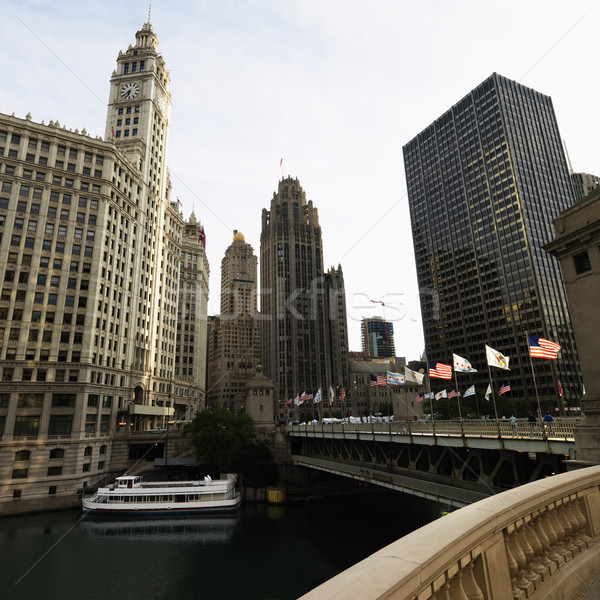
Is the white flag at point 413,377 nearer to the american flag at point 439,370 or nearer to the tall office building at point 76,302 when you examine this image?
the american flag at point 439,370

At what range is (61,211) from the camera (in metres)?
71.5

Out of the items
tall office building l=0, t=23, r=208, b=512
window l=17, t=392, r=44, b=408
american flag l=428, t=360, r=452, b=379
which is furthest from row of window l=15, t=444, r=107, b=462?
american flag l=428, t=360, r=452, b=379

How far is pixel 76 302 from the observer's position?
68750 mm

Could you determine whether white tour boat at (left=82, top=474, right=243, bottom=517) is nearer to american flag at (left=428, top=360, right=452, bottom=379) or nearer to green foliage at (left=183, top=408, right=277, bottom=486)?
green foliage at (left=183, top=408, right=277, bottom=486)

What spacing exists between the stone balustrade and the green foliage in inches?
2520

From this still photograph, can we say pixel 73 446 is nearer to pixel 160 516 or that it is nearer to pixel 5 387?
pixel 5 387

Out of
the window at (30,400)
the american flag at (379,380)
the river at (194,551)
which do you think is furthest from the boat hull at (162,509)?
the american flag at (379,380)

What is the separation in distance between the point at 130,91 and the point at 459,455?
105m

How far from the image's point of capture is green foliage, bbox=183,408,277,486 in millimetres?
68000

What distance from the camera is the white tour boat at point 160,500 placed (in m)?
55.9

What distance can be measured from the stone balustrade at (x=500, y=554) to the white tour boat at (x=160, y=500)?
56449mm

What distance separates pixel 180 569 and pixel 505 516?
131 ft

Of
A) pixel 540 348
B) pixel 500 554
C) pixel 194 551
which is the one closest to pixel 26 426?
pixel 194 551

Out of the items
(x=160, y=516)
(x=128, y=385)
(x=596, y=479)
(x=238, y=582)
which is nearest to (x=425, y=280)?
(x=128, y=385)
